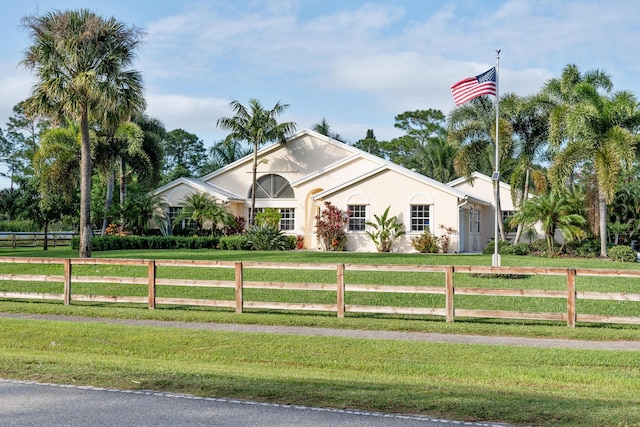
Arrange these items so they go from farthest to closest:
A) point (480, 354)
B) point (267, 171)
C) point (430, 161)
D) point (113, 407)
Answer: point (430, 161) < point (267, 171) < point (480, 354) < point (113, 407)

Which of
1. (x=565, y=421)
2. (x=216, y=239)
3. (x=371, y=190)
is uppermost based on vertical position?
(x=371, y=190)

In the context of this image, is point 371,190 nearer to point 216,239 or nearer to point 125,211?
point 216,239

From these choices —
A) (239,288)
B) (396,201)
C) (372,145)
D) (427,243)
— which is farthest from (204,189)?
(372,145)

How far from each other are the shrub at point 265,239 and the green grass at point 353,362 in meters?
15.0

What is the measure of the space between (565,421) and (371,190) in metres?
26.1

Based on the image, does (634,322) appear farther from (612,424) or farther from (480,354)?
(612,424)

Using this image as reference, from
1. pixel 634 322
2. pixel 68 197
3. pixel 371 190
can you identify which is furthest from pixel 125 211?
pixel 634 322

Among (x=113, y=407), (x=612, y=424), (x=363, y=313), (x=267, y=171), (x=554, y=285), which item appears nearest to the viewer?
(x=612, y=424)

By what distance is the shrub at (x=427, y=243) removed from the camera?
3038cm

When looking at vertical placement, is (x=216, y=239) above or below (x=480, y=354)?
above

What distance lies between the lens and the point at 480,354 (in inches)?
399

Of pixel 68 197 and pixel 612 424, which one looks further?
pixel 68 197

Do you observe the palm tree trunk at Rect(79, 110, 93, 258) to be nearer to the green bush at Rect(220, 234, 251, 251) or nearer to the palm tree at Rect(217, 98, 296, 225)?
the green bush at Rect(220, 234, 251, 251)

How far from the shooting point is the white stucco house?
31203 mm
